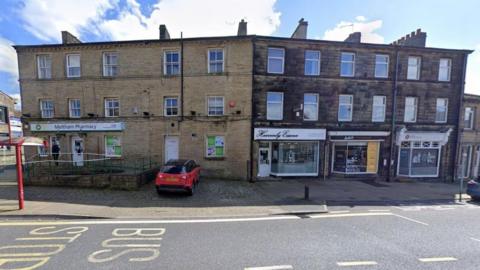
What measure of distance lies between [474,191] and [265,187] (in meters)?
10.4

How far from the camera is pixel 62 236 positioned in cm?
552

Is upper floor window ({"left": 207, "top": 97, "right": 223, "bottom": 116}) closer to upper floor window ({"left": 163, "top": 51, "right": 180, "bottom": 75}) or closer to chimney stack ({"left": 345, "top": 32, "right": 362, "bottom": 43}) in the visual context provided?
upper floor window ({"left": 163, "top": 51, "right": 180, "bottom": 75})

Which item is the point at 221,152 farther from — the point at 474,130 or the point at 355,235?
the point at 474,130

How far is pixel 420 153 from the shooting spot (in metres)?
15.3

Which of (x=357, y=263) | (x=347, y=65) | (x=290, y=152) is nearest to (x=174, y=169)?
(x=357, y=263)

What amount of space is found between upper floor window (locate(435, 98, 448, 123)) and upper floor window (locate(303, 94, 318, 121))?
9.07m

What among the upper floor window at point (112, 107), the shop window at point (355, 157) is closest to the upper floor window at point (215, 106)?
the upper floor window at point (112, 107)

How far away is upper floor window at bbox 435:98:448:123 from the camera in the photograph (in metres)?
15.1

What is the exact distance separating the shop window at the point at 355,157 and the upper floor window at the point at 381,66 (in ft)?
16.0

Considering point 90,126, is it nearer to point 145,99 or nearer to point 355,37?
point 145,99

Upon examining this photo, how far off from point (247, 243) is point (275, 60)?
1182 cm

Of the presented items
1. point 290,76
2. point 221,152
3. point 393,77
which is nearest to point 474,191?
point 393,77

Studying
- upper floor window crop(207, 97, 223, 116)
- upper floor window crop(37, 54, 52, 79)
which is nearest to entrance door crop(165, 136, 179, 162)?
upper floor window crop(207, 97, 223, 116)

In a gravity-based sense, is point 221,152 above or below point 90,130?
below
